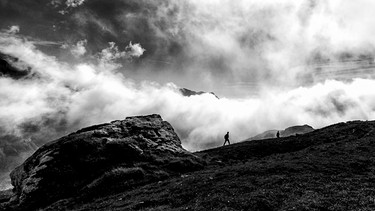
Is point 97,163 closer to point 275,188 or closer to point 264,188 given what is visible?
point 264,188

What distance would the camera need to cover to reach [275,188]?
128ft

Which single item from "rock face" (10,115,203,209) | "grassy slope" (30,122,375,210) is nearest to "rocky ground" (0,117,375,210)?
"grassy slope" (30,122,375,210)

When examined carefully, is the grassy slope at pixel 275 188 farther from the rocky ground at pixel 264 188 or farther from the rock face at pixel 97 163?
the rock face at pixel 97 163

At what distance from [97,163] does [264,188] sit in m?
30.8

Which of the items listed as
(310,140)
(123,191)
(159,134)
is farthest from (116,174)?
(310,140)

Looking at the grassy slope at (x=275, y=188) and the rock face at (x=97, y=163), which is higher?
the rock face at (x=97, y=163)

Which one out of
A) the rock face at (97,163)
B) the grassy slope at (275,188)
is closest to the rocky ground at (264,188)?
the grassy slope at (275,188)

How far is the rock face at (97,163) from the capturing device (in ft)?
168

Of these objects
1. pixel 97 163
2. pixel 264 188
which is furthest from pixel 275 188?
pixel 97 163

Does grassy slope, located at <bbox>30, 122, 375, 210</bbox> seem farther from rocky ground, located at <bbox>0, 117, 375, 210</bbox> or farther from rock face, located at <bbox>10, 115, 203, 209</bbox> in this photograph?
rock face, located at <bbox>10, 115, 203, 209</bbox>

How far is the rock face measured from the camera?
168ft

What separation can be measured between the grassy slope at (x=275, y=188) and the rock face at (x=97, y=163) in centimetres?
426

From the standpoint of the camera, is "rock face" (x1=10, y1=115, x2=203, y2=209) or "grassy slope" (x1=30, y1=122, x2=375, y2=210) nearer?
"grassy slope" (x1=30, y1=122, x2=375, y2=210)

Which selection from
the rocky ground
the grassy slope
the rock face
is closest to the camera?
the grassy slope
